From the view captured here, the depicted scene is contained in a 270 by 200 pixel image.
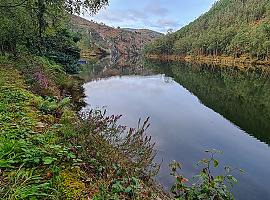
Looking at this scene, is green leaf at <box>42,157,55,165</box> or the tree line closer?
green leaf at <box>42,157,55,165</box>

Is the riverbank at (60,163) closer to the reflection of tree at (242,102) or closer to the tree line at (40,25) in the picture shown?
the tree line at (40,25)

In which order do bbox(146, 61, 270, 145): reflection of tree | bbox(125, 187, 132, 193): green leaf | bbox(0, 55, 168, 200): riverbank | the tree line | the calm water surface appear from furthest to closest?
bbox(146, 61, 270, 145): reflection of tree → the tree line → the calm water surface → bbox(125, 187, 132, 193): green leaf → bbox(0, 55, 168, 200): riverbank

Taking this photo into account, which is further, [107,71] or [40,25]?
[107,71]

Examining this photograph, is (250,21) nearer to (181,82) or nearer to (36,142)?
(181,82)

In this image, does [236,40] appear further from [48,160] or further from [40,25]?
[48,160]

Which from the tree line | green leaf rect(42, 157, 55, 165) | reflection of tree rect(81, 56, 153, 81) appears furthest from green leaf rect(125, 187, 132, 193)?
reflection of tree rect(81, 56, 153, 81)

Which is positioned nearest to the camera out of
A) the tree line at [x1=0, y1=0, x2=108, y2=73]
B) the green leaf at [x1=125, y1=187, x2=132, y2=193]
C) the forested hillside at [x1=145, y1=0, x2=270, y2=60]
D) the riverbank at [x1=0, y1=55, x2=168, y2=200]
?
the riverbank at [x1=0, y1=55, x2=168, y2=200]

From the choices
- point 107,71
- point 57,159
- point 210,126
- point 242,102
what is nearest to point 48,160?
point 57,159

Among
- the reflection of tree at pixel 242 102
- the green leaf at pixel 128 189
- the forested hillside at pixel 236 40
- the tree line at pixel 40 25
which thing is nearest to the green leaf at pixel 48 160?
the green leaf at pixel 128 189

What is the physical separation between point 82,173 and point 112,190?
0.71 meters

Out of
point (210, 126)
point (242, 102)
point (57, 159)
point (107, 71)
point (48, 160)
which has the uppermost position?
point (48, 160)

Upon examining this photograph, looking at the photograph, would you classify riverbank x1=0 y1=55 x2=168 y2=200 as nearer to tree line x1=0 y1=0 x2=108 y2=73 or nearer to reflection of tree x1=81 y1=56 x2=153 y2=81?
tree line x1=0 y1=0 x2=108 y2=73

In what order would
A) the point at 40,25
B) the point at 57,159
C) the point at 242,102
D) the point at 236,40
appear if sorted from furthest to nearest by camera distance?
1. the point at 236,40
2. the point at 242,102
3. the point at 40,25
4. the point at 57,159

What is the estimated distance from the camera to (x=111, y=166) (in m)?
6.41
